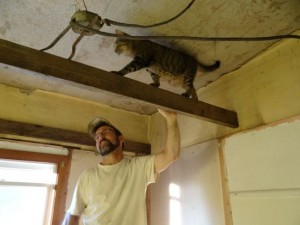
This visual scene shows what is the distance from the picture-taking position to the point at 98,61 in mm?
1646

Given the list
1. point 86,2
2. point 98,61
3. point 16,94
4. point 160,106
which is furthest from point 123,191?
point 16,94

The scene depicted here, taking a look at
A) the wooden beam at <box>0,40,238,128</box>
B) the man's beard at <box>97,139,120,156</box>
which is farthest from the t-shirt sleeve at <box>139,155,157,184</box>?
the wooden beam at <box>0,40,238,128</box>

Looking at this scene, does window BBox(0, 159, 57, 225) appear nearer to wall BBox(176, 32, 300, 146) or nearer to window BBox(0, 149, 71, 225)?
window BBox(0, 149, 71, 225)

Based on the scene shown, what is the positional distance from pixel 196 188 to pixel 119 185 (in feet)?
1.94

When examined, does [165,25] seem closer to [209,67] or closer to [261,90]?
[209,67]

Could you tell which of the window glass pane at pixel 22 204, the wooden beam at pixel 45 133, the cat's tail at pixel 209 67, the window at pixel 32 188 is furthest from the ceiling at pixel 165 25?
the window glass pane at pixel 22 204

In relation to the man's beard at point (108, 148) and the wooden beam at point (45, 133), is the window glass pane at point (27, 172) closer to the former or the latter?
the wooden beam at point (45, 133)

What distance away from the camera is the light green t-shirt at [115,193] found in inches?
52.7

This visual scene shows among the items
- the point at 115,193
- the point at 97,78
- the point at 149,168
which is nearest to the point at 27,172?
the point at 115,193

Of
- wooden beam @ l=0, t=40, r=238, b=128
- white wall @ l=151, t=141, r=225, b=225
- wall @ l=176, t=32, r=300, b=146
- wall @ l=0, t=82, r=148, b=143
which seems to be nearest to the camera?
wooden beam @ l=0, t=40, r=238, b=128

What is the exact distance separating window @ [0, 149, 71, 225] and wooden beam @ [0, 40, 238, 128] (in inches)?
42.8

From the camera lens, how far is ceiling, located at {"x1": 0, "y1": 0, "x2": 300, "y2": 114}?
1.20m

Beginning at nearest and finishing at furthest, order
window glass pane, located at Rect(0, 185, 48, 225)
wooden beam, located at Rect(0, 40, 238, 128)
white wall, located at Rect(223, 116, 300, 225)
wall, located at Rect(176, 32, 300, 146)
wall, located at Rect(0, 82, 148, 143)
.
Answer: wooden beam, located at Rect(0, 40, 238, 128)
white wall, located at Rect(223, 116, 300, 225)
wall, located at Rect(176, 32, 300, 146)
window glass pane, located at Rect(0, 185, 48, 225)
wall, located at Rect(0, 82, 148, 143)

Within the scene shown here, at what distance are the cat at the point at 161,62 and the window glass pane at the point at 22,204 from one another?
4.01 feet
